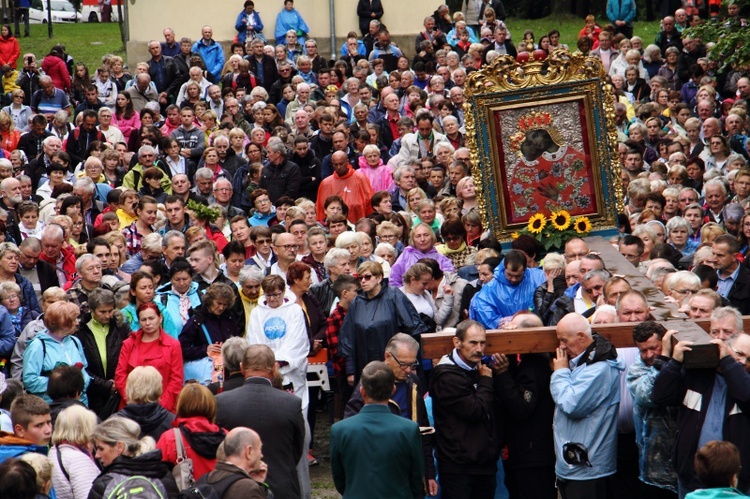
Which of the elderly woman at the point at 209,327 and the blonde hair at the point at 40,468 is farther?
the elderly woman at the point at 209,327

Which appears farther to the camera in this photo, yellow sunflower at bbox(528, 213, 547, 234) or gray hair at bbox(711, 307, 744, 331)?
yellow sunflower at bbox(528, 213, 547, 234)

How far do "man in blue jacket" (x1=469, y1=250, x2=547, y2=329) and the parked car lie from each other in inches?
1279

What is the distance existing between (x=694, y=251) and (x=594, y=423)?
5162mm

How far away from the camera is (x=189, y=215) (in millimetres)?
13914

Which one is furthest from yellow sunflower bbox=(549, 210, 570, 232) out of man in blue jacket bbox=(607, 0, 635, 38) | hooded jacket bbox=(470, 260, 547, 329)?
man in blue jacket bbox=(607, 0, 635, 38)

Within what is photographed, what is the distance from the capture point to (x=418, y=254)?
12.3 m

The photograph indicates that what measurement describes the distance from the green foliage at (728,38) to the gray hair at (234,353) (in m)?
9.85

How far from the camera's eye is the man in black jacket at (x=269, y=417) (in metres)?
8.09

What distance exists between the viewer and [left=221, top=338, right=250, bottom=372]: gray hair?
342 inches

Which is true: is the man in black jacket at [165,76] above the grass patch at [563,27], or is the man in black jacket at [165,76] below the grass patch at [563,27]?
below

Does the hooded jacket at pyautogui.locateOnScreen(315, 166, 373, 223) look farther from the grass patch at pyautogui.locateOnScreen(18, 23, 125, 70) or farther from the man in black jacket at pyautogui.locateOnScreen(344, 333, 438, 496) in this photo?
the grass patch at pyautogui.locateOnScreen(18, 23, 125, 70)

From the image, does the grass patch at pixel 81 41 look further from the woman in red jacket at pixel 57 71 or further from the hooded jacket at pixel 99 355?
the hooded jacket at pixel 99 355

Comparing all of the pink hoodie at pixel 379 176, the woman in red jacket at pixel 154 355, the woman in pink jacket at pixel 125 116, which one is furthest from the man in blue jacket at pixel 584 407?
the woman in pink jacket at pixel 125 116

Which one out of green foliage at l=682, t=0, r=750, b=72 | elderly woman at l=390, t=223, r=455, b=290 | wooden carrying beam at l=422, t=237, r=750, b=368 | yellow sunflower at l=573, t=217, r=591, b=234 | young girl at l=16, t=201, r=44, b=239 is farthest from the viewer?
green foliage at l=682, t=0, r=750, b=72
